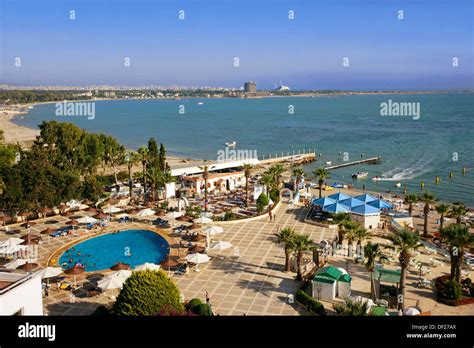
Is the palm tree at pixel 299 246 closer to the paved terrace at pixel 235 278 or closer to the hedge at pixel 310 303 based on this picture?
the paved terrace at pixel 235 278

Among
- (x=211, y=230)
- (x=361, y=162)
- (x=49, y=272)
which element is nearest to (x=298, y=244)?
(x=211, y=230)

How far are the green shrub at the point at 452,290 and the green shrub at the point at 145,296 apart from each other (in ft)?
45.0

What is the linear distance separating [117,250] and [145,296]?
13.0 meters

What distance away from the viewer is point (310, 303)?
64.8 ft

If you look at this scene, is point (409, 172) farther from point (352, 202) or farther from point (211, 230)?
point (211, 230)

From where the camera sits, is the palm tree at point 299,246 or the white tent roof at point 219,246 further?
the white tent roof at point 219,246

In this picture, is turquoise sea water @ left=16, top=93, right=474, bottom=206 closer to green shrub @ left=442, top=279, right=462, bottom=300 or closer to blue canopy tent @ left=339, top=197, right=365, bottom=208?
blue canopy tent @ left=339, top=197, right=365, bottom=208

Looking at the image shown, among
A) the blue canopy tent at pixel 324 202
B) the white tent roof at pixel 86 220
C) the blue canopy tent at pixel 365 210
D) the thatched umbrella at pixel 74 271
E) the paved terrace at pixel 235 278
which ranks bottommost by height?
the paved terrace at pixel 235 278

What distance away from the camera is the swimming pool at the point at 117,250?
2635 centimetres

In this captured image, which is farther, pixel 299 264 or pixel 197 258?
pixel 197 258

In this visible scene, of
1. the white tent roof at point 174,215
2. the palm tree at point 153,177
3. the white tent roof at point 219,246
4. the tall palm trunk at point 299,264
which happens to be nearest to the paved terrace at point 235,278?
the tall palm trunk at point 299,264
